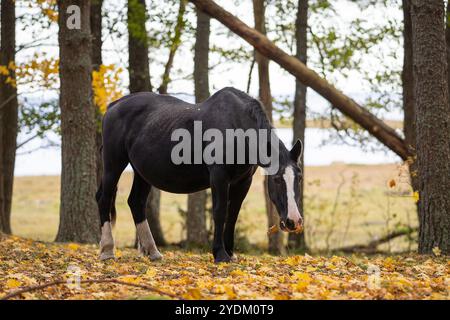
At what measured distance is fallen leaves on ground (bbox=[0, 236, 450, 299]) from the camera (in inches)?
219

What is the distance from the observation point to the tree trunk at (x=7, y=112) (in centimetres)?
1591

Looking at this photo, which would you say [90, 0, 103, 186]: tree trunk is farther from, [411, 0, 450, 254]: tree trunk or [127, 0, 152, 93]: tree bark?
[411, 0, 450, 254]: tree trunk

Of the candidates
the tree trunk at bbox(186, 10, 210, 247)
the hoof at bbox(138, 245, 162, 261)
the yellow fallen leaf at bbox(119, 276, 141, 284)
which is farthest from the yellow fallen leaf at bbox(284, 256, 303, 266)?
the tree trunk at bbox(186, 10, 210, 247)

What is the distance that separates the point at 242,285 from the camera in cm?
591

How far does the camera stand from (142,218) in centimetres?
914

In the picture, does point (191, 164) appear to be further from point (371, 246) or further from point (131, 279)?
point (371, 246)

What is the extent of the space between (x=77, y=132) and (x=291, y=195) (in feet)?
19.7

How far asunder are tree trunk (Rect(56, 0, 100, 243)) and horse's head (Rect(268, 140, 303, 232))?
217 inches

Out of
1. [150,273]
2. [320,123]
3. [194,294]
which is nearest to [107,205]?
[150,273]

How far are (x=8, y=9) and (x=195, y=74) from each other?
4492mm

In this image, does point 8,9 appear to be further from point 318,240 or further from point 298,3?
point 318,240

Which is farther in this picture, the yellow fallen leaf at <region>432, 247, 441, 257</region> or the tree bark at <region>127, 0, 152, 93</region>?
the tree bark at <region>127, 0, 152, 93</region>
